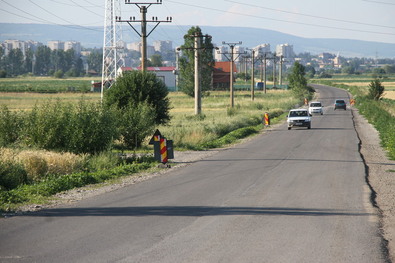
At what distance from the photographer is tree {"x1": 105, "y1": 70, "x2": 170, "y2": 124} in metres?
37.1

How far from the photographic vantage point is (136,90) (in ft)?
123

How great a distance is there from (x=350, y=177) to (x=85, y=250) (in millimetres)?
12315

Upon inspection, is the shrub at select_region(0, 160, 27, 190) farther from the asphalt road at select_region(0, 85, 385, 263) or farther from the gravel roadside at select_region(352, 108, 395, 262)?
the gravel roadside at select_region(352, 108, 395, 262)

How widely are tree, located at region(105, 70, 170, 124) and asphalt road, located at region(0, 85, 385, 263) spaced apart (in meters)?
16.9

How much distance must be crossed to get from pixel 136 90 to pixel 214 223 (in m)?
26.4

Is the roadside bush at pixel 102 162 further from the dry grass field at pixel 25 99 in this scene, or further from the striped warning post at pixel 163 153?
the dry grass field at pixel 25 99

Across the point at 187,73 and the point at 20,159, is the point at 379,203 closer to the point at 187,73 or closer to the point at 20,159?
the point at 20,159

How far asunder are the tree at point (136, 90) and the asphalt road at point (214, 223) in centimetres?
1690

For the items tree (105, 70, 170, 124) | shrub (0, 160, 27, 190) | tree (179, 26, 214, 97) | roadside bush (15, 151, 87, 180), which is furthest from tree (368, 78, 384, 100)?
shrub (0, 160, 27, 190)

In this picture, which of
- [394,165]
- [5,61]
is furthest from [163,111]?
[5,61]

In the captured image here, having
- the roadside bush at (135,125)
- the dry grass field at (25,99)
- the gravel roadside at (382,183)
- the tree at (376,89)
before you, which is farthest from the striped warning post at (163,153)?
the tree at (376,89)

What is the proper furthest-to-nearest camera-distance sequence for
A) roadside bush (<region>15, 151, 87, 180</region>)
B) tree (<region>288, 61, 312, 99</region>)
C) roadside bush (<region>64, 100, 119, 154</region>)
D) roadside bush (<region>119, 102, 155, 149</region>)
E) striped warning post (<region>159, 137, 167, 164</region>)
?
tree (<region>288, 61, 312, 99</region>) < roadside bush (<region>119, 102, 155, 149</region>) < roadside bush (<region>64, 100, 119, 154</region>) < striped warning post (<region>159, 137, 167, 164</region>) < roadside bush (<region>15, 151, 87, 180</region>)

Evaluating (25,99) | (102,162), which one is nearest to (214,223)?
(102,162)

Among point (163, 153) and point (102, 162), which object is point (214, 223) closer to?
point (102, 162)
